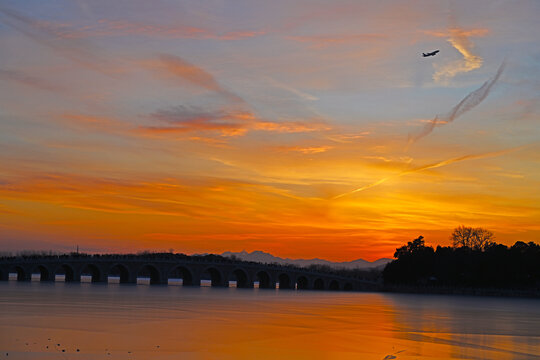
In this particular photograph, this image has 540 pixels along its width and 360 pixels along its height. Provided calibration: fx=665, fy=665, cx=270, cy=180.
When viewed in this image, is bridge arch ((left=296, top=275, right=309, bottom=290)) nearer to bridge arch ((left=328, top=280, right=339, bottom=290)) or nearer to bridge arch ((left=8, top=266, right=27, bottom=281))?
bridge arch ((left=328, top=280, right=339, bottom=290))

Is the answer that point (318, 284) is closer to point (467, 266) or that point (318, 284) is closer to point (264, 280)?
point (264, 280)

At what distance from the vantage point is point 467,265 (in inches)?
5226

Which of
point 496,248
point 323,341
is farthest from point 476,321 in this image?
point 496,248

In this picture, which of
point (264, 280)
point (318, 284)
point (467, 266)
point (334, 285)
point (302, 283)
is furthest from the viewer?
point (334, 285)

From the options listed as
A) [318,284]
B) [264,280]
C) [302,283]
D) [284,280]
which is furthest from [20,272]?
[318,284]

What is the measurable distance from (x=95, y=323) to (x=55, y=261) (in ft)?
250

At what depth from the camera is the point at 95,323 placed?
141 feet

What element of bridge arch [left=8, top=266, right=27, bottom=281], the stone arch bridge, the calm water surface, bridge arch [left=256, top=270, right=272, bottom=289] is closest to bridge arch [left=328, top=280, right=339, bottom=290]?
the stone arch bridge

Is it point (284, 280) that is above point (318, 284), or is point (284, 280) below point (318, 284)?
above

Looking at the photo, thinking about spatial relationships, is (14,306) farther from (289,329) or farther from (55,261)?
(55,261)

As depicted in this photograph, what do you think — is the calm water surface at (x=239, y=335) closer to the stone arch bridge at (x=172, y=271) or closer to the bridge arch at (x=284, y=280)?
the stone arch bridge at (x=172, y=271)

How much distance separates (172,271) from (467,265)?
2297 inches

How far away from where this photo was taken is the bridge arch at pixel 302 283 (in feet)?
491

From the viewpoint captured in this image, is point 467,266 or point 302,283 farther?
point 302,283
